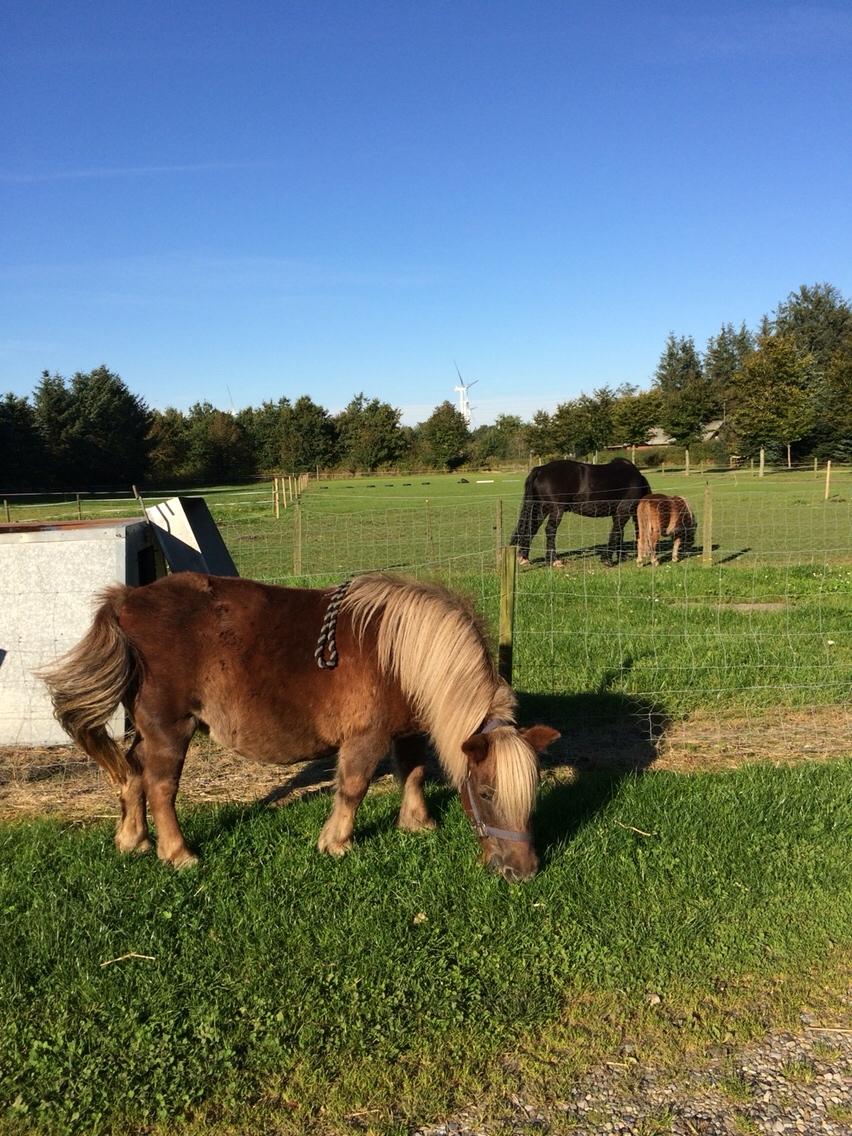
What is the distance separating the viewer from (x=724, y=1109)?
2.66m

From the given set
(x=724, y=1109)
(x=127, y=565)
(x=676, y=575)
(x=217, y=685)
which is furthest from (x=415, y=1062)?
(x=676, y=575)

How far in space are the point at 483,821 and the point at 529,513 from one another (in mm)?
12543

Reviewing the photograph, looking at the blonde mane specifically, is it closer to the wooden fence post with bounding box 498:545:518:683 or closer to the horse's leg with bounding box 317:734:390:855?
the horse's leg with bounding box 317:734:390:855

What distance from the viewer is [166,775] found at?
412 centimetres

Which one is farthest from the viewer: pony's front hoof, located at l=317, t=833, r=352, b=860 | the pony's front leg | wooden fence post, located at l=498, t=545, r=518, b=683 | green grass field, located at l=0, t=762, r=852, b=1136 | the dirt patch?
the pony's front leg

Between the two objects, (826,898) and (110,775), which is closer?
→ (826,898)

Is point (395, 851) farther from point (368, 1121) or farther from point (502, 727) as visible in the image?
point (368, 1121)

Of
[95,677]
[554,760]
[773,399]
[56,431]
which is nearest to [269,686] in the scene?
[95,677]

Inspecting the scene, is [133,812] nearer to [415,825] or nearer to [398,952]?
[415,825]

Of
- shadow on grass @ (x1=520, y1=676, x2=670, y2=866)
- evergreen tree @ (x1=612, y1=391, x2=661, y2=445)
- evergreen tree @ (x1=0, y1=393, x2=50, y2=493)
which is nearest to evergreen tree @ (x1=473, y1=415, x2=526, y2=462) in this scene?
evergreen tree @ (x1=612, y1=391, x2=661, y2=445)

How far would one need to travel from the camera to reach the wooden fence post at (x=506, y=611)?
5.62 meters

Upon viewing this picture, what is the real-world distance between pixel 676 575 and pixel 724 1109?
10.8 m

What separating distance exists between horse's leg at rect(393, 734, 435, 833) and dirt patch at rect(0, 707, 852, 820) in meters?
0.94

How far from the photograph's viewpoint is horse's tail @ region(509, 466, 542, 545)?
1606 cm
